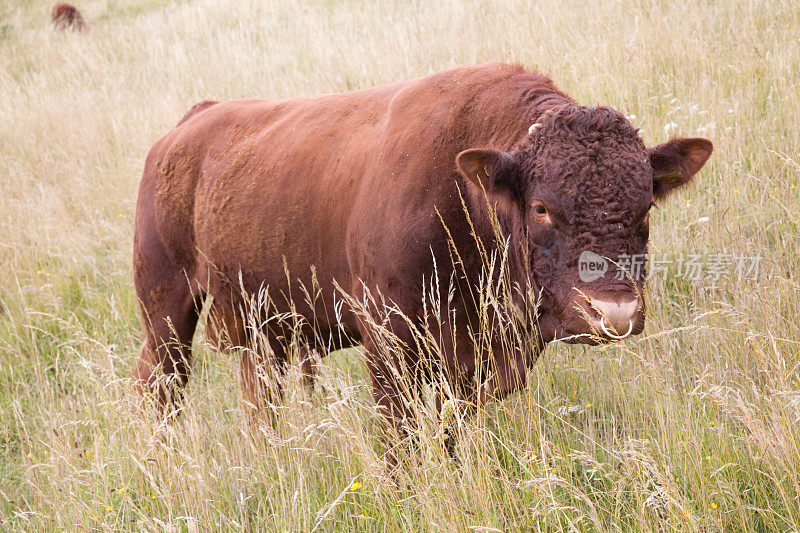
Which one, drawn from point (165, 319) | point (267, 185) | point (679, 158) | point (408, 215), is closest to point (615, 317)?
point (679, 158)

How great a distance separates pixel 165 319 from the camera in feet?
14.9

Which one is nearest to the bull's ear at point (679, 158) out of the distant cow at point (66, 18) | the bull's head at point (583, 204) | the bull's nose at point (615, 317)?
the bull's head at point (583, 204)

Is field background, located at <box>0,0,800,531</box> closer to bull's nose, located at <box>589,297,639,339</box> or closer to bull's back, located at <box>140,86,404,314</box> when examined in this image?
bull's nose, located at <box>589,297,639,339</box>

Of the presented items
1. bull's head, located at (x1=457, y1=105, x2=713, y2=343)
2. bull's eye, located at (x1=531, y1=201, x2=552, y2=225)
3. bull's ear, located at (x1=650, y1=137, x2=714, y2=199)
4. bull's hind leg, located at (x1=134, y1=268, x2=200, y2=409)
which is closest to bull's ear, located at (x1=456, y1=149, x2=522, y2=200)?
bull's head, located at (x1=457, y1=105, x2=713, y2=343)

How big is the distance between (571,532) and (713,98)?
13.8 feet

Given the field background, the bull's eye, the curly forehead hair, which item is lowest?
the field background

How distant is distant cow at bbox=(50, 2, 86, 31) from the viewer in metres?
17.2

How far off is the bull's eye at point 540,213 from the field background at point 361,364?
65 centimetres

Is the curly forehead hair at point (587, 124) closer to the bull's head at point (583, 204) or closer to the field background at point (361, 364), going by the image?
the bull's head at point (583, 204)

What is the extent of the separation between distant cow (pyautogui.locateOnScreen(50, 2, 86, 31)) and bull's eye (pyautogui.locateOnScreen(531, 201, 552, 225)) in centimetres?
1716

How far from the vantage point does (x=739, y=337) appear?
11.7ft

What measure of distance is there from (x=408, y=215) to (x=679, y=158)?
1.16 m

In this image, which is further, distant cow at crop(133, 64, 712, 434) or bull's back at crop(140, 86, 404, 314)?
bull's back at crop(140, 86, 404, 314)

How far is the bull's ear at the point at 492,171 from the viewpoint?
275 cm
